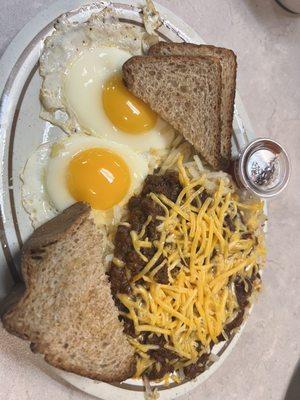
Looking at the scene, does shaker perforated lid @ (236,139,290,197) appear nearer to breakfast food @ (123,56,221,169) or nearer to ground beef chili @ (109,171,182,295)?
breakfast food @ (123,56,221,169)

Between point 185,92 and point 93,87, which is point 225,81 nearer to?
point 185,92

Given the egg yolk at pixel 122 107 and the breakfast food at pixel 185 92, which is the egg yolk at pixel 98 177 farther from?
the breakfast food at pixel 185 92

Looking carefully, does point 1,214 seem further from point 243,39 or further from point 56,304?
point 243,39

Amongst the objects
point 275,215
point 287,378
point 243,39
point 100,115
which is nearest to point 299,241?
point 275,215

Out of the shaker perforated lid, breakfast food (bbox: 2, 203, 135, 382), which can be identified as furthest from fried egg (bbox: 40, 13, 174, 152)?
the shaker perforated lid

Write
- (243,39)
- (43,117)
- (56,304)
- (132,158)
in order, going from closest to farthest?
1. (56,304)
2. (43,117)
3. (132,158)
4. (243,39)

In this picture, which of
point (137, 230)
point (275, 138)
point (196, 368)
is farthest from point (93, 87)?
point (196, 368)

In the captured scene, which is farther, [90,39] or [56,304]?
[90,39]
